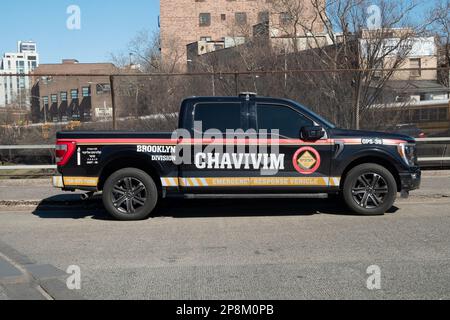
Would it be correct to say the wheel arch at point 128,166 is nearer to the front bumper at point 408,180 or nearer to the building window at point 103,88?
the front bumper at point 408,180

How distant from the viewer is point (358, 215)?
8.42m

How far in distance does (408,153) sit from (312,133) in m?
1.71

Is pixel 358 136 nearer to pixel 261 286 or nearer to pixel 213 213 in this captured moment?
pixel 213 213

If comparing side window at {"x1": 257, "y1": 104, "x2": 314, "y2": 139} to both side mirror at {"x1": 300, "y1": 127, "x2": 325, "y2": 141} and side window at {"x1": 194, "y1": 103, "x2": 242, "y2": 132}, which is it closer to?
side mirror at {"x1": 300, "y1": 127, "x2": 325, "y2": 141}

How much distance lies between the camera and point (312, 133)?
7.96 metres

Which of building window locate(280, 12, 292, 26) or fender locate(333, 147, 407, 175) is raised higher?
building window locate(280, 12, 292, 26)

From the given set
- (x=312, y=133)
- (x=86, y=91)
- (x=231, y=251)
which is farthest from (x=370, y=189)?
(x=86, y=91)

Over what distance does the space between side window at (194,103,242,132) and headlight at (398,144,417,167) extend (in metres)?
2.68

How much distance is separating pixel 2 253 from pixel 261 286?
3476mm

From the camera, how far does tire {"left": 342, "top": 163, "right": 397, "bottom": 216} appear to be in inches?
322

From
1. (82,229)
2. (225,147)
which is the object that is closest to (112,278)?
(82,229)

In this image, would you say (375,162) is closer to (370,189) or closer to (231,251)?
(370,189)

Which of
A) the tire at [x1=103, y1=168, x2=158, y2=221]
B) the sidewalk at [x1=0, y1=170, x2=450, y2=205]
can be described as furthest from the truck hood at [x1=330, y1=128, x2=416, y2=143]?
the tire at [x1=103, y1=168, x2=158, y2=221]

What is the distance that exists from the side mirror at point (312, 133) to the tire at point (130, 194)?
2554 millimetres
